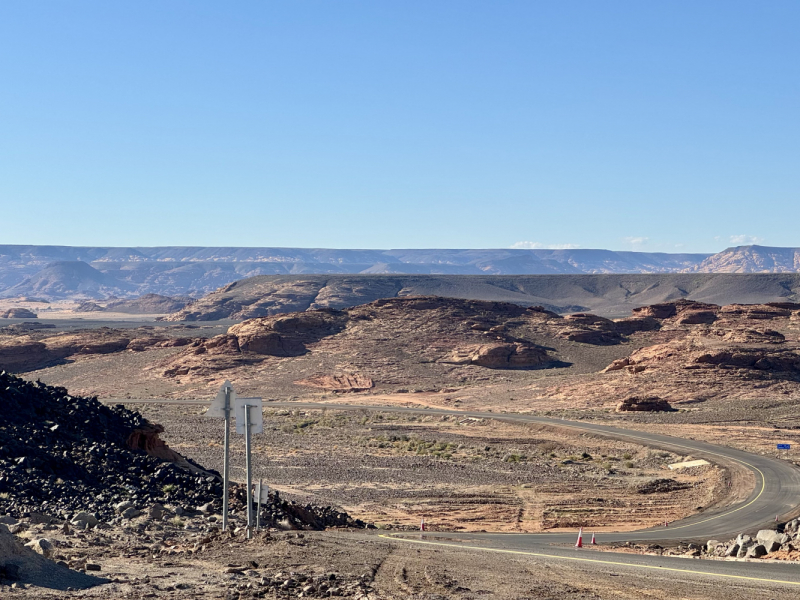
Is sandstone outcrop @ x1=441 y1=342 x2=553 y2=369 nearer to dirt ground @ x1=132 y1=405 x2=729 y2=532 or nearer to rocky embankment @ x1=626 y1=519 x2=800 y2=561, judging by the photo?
dirt ground @ x1=132 y1=405 x2=729 y2=532

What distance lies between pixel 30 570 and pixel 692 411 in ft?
171

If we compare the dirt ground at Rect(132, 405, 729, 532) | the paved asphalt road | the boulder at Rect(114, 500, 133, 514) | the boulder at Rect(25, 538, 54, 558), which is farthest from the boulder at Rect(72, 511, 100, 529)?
the dirt ground at Rect(132, 405, 729, 532)

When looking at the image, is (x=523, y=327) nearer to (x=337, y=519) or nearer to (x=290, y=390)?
(x=290, y=390)

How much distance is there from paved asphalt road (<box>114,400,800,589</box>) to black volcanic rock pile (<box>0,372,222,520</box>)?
5.54 m

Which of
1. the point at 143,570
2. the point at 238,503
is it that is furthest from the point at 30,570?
the point at 238,503

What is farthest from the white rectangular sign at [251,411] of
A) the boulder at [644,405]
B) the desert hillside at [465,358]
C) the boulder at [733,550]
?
the boulder at [644,405]

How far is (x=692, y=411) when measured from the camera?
57.5 m

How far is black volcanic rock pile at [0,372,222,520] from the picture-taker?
694 inches

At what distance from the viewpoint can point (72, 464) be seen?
19.6m

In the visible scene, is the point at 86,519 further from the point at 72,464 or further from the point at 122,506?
the point at 72,464

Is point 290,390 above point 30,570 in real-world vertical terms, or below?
below

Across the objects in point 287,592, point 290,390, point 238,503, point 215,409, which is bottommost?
point 290,390

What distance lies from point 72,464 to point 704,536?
1583 cm

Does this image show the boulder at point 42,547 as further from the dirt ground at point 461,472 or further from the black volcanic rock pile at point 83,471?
the dirt ground at point 461,472
